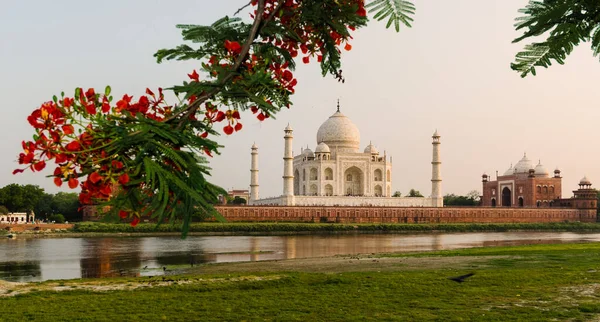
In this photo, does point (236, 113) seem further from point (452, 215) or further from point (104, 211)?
point (452, 215)

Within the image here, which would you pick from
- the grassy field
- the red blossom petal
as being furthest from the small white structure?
the red blossom petal

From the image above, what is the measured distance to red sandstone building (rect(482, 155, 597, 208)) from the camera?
55344 millimetres

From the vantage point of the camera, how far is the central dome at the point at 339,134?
170ft

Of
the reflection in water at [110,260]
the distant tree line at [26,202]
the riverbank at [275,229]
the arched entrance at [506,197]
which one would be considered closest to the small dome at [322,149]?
the riverbank at [275,229]

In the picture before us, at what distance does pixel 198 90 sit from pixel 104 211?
0.51 metres

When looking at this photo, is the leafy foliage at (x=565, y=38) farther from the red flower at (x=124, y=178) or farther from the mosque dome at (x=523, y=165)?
the mosque dome at (x=523, y=165)

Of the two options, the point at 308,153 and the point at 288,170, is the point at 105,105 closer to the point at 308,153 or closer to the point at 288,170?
Result: the point at 288,170

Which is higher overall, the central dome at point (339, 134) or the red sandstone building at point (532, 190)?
the central dome at point (339, 134)

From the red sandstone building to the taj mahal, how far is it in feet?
39.5

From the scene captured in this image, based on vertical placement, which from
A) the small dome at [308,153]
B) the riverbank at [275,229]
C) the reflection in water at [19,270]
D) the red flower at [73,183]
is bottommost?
the reflection in water at [19,270]

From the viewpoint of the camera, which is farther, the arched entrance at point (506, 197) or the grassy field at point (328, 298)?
the arched entrance at point (506, 197)

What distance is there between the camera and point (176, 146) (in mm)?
1771

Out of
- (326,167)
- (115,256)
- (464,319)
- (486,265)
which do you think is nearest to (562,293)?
(464,319)

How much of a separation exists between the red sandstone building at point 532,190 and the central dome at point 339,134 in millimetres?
16839
